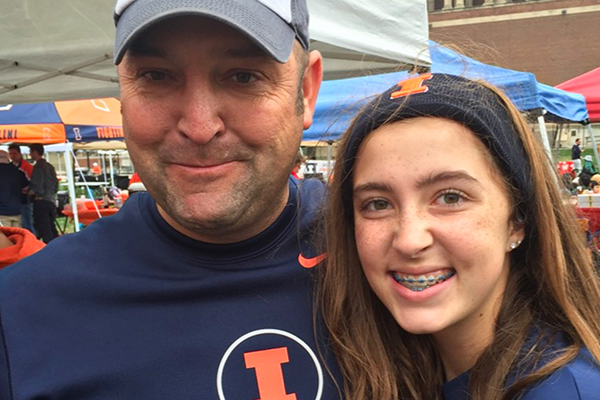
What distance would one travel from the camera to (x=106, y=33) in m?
2.40

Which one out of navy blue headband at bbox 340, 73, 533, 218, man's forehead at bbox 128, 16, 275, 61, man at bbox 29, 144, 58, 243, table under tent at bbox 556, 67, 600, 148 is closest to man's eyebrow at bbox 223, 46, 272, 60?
man's forehead at bbox 128, 16, 275, 61

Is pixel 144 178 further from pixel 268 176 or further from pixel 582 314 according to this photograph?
pixel 582 314

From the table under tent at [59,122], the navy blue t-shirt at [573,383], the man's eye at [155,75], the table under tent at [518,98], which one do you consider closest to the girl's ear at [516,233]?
the navy blue t-shirt at [573,383]

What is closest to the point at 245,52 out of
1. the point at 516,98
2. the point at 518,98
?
the point at 516,98

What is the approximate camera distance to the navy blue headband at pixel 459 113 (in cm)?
121

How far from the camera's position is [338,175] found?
1.44 m

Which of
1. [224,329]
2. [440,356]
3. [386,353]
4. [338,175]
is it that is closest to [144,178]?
[224,329]

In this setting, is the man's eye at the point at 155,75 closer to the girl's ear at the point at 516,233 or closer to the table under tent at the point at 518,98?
the girl's ear at the point at 516,233

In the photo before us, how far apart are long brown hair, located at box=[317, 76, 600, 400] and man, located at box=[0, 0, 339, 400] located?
143 millimetres

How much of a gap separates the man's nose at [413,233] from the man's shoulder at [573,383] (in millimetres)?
362

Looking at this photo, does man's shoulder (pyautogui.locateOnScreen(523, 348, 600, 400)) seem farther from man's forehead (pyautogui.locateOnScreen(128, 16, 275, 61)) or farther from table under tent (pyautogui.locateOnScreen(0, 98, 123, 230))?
table under tent (pyautogui.locateOnScreen(0, 98, 123, 230))

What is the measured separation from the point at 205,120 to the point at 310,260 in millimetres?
500

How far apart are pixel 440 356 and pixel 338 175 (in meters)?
0.56

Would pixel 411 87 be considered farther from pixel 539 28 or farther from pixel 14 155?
pixel 539 28
